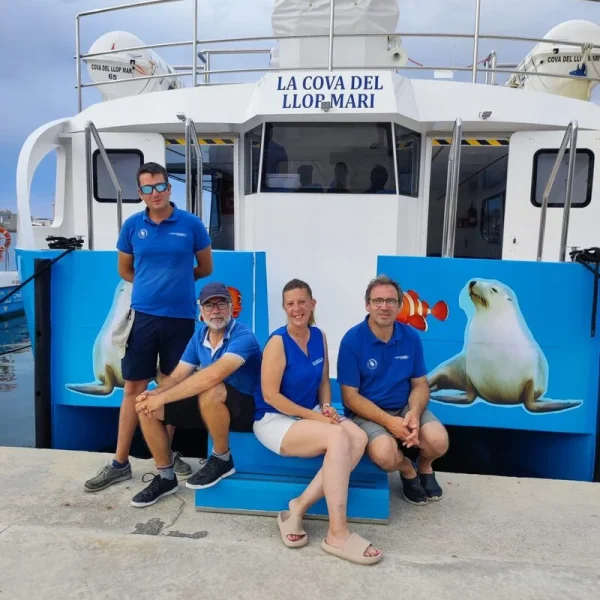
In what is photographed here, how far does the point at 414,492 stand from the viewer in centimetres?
322

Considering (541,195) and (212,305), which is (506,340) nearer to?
(541,195)

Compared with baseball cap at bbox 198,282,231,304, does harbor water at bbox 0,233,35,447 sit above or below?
below

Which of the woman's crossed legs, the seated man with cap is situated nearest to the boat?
the seated man with cap

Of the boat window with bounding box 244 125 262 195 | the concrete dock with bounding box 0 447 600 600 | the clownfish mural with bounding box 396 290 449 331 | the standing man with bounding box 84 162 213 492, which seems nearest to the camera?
the concrete dock with bounding box 0 447 600 600

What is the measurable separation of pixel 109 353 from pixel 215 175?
8.88 feet

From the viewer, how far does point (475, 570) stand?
8.48 ft

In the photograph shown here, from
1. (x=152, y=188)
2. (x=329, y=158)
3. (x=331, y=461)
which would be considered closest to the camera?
(x=331, y=461)

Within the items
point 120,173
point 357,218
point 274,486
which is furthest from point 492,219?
point 274,486

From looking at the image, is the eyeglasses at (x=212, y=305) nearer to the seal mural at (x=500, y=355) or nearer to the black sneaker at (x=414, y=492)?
the black sneaker at (x=414, y=492)

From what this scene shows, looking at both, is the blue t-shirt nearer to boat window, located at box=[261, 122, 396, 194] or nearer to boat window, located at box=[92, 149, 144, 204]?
boat window, located at box=[261, 122, 396, 194]

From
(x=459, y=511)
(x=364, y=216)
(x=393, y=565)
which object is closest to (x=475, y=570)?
(x=393, y=565)

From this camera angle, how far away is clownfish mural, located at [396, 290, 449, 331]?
13.1 ft

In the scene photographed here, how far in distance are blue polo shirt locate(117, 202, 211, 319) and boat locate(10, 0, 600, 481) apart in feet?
2.77

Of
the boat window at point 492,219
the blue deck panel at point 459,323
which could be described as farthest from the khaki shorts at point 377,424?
the boat window at point 492,219
